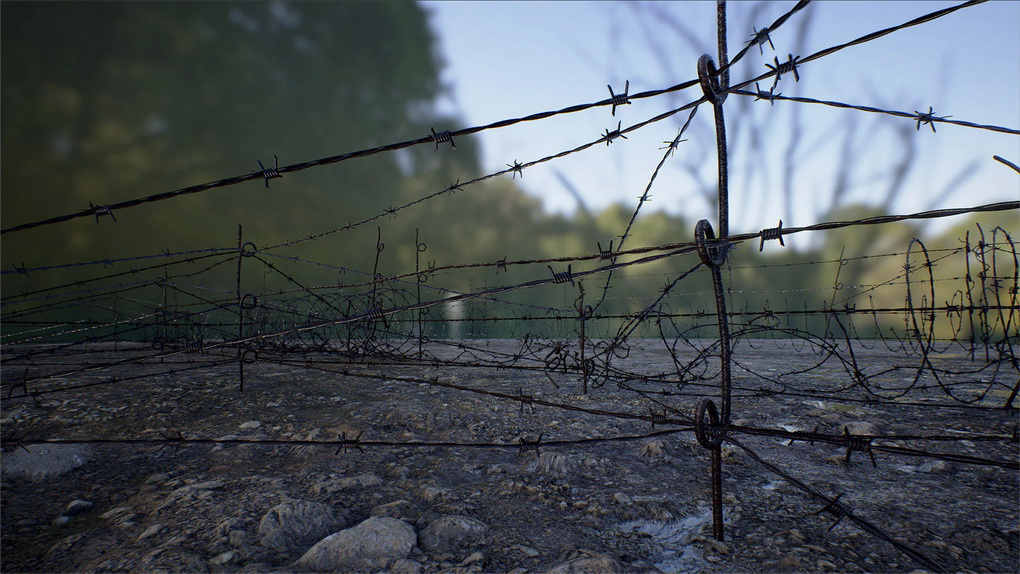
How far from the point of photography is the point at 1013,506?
2438mm

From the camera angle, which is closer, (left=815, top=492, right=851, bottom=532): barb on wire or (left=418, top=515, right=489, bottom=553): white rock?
(left=815, top=492, right=851, bottom=532): barb on wire

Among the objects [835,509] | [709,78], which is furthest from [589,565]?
[709,78]

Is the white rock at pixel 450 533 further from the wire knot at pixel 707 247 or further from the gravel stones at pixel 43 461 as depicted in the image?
the gravel stones at pixel 43 461

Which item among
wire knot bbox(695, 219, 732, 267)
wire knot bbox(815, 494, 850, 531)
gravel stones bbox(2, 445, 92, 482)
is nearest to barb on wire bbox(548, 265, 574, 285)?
wire knot bbox(695, 219, 732, 267)

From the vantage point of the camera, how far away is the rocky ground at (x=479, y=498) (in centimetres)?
198

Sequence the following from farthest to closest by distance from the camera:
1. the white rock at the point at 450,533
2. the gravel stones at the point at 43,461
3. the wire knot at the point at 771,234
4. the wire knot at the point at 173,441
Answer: the gravel stones at the point at 43,461 → the wire knot at the point at 173,441 → the white rock at the point at 450,533 → the wire knot at the point at 771,234

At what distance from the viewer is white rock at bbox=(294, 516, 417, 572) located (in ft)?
6.26

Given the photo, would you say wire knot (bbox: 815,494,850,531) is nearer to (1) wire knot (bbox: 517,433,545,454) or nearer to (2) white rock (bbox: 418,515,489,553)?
(1) wire knot (bbox: 517,433,545,454)

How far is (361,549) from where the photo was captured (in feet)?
6.48

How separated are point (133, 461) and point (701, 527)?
3.49 metres

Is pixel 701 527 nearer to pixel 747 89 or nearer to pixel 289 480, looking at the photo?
pixel 747 89

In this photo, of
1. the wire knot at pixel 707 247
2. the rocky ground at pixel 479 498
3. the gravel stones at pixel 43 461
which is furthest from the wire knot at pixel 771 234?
the gravel stones at pixel 43 461

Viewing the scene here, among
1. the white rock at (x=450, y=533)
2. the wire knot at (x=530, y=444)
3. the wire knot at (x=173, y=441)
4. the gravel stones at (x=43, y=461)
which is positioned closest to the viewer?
the white rock at (x=450, y=533)

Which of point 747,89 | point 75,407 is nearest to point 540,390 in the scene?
point 747,89
